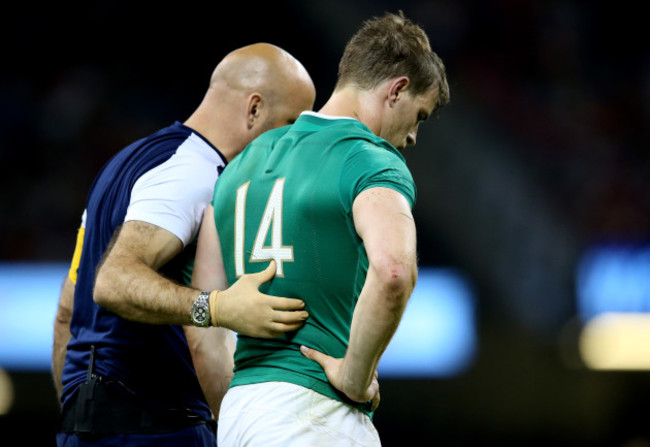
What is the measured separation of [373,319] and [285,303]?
28 cm

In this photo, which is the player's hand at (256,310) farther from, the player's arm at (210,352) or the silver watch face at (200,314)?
the player's arm at (210,352)

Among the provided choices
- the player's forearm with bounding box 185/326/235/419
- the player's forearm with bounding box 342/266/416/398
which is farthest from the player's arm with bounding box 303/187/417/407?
the player's forearm with bounding box 185/326/235/419

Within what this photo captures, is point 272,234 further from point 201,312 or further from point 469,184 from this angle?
point 469,184

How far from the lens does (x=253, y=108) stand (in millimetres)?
3195

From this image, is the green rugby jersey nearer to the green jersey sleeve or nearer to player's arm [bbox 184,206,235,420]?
the green jersey sleeve

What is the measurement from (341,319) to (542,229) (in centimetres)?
592

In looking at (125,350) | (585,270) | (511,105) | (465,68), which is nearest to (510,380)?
(585,270)

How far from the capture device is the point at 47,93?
32.8ft

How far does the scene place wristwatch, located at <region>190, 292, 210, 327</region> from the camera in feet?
7.74

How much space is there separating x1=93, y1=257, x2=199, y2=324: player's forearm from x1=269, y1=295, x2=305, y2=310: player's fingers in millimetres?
297

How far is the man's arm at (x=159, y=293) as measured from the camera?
7.26 feet

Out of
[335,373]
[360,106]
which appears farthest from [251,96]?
[335,373]

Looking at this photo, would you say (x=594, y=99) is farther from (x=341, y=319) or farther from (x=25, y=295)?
(x=341, y=319)

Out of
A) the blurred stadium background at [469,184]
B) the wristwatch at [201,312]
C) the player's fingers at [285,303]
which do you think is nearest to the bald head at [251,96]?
the wristwatch at [201,312]
